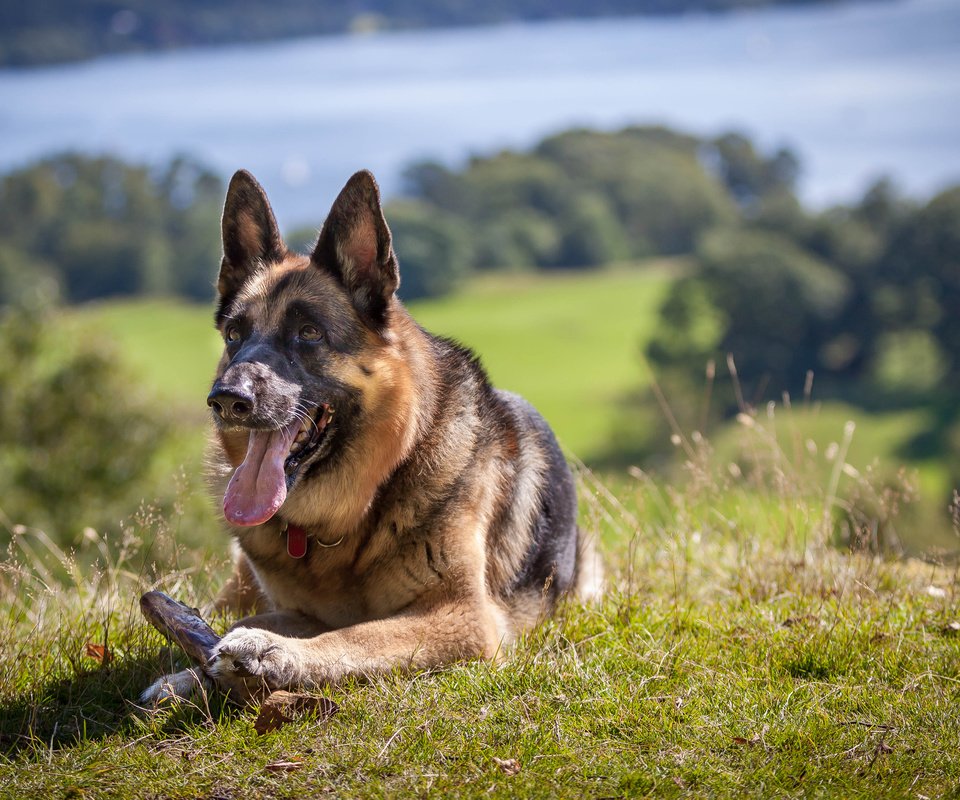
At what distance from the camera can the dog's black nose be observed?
4.28 meters

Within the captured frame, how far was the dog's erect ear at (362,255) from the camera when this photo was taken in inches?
189

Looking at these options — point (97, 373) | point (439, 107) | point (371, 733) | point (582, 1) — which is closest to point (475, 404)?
point (371, 733)

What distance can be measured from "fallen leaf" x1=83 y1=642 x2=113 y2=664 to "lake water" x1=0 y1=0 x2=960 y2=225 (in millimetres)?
47316

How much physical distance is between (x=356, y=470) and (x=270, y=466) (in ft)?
1.46

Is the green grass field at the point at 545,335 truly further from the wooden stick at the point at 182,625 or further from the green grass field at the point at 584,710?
the wooden stick at the point at 182,625

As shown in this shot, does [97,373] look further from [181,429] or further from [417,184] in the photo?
[417,184]

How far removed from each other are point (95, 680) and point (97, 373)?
2334 cm

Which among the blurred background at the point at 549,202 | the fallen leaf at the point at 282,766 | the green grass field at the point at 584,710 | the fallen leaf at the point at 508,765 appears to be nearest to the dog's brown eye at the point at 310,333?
the green grass field at the point at 584,710

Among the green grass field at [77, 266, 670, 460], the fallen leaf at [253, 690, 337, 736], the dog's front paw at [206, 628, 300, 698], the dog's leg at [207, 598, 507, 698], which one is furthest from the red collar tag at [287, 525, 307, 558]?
the green grass field at [77, 266, 670, 460]

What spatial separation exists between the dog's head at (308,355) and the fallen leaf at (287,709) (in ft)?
2.66

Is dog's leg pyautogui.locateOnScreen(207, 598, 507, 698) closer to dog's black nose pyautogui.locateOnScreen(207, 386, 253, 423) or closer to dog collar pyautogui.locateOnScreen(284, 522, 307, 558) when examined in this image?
dog collar pyautogui.locateOnScreen(284, 522, 307, 558)

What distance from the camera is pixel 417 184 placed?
118812 millimetres

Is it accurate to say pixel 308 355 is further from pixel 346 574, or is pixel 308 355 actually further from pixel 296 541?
pixel 346 574

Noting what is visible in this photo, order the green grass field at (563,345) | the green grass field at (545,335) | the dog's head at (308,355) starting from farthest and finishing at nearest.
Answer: the green grass field at (545,335) → the green grass field at (563,345) → the dog's head at (308,355)
